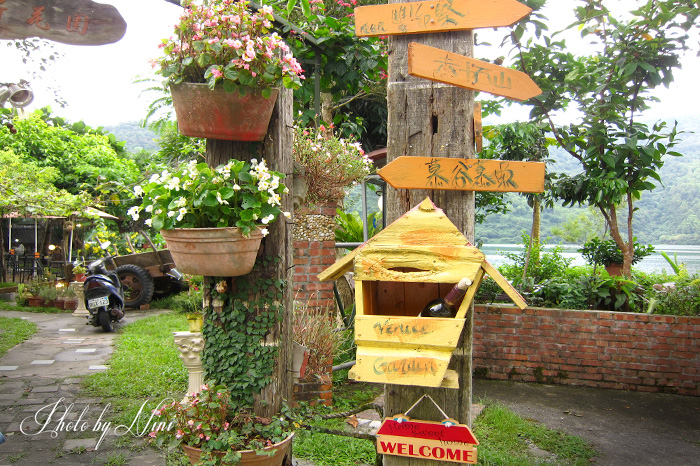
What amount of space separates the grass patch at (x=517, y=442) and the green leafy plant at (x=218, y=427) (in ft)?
5.37

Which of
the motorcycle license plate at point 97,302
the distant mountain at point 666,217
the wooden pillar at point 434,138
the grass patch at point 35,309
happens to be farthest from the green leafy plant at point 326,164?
the grass patch at point 35,309

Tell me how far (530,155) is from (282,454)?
15.8 ft

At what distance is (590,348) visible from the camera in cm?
542

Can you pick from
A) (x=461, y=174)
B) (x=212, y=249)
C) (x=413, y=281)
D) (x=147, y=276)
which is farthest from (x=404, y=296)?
(x=147, y=276)

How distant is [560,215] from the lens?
42.9 feet

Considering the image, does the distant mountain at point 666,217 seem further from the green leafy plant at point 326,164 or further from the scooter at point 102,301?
the scooter at point 102,301

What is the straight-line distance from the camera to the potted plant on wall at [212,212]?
2.35 meters

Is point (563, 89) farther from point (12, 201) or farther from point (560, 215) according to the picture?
point (560, 215)

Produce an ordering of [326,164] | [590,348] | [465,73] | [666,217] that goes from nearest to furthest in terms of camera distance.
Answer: [465,73]
[326,164]
[590,348]
[666,217]

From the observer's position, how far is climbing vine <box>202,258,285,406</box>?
2777 mm

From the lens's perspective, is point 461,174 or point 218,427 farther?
point 218,427

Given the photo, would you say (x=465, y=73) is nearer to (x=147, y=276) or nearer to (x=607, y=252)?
(x=607, y=252)

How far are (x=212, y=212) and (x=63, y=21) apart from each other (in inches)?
74.0

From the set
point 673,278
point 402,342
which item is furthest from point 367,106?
point 402,342
